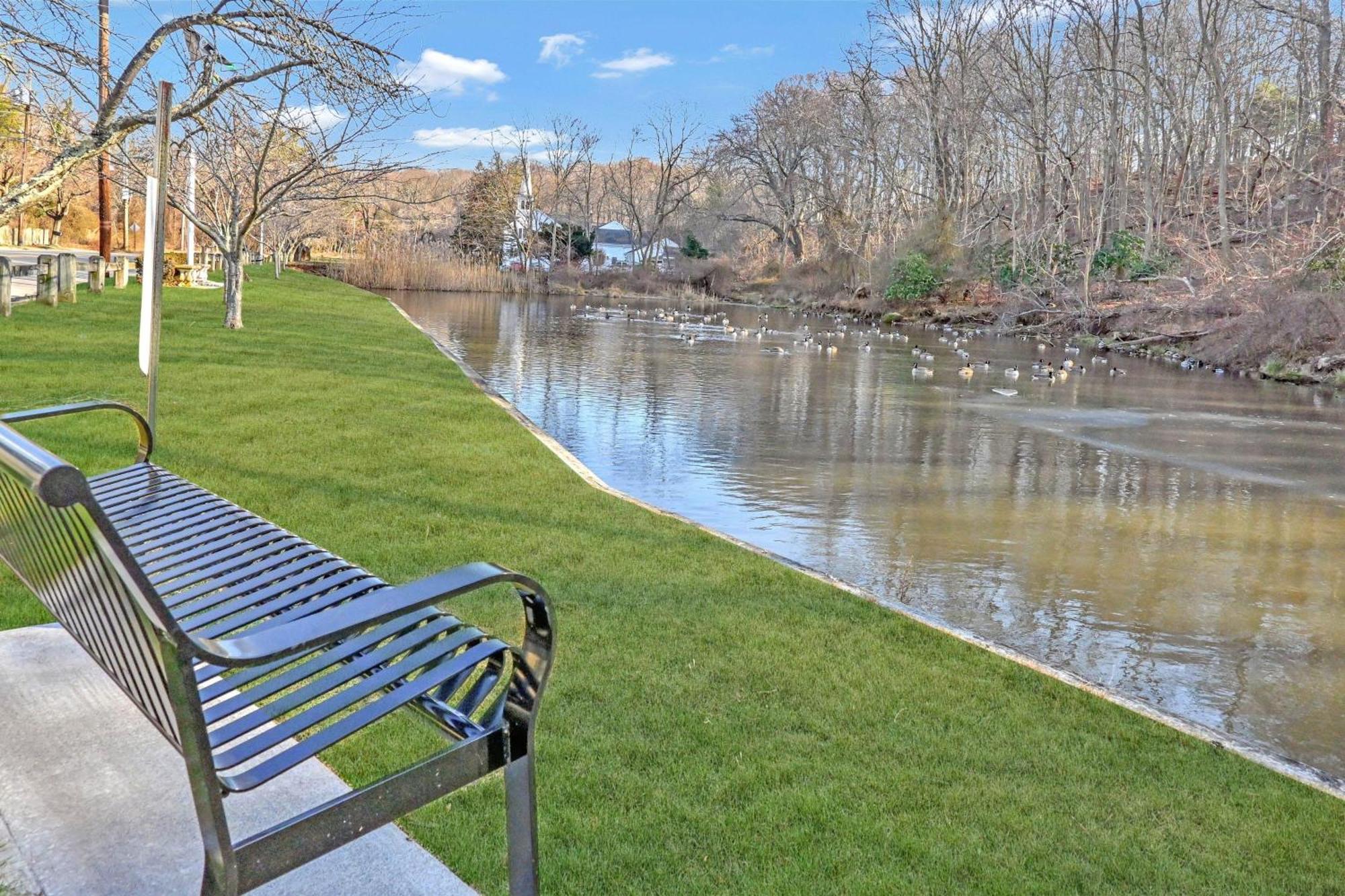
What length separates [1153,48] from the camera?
3278 cm

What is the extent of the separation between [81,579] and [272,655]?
2.16ft

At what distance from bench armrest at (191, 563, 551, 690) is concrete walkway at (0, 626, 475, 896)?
689mm

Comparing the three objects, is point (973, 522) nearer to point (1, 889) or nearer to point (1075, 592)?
point (1075, 592)

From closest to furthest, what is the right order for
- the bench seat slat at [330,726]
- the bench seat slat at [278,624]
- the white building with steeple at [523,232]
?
the bench seat slat at [330,726], the bench seat slat at [278,624], the white building with steeple at [523,232]

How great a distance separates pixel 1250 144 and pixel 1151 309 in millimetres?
12969

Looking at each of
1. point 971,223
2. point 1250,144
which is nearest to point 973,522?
point 1250,144

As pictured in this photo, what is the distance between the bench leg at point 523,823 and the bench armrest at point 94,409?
2459 millimetres

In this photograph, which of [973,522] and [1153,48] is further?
[1153,48]

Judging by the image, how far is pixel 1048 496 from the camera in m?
9.41

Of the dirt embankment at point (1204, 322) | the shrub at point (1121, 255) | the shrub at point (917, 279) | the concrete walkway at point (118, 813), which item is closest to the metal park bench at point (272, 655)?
the concrete walkway at point (118, 813)

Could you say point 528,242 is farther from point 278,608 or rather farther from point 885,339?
point 278,608

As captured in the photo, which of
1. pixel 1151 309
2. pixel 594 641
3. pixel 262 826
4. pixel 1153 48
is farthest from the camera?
pixel 1153 48

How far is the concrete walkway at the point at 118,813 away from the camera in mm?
2607

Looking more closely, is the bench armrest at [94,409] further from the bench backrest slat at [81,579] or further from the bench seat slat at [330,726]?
the bench seat slat at [330,726]
